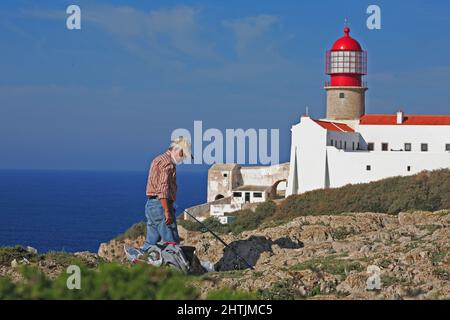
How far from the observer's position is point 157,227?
1548cm

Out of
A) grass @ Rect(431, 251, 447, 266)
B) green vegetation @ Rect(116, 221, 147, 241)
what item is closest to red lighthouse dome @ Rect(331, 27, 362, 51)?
green vegetation @ Rect(116, 221, 147, 241)

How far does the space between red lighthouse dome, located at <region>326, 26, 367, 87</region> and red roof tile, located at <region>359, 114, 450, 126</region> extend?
6.98 feet

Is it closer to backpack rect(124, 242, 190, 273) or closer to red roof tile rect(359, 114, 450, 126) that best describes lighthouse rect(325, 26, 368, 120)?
red roof tile rect(359, 114, 450, 126)

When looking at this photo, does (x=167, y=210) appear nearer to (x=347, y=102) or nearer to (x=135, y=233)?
(x=135, y=233)

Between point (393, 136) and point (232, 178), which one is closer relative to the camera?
point (393, 136)

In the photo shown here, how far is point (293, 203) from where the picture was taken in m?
40.8

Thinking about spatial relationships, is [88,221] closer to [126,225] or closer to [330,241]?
[126,225]

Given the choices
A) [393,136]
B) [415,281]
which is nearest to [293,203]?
[393,136]

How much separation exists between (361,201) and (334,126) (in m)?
7.50

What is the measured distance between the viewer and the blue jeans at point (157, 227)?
15406mm

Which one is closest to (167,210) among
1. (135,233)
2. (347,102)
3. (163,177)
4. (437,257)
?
(163,177)

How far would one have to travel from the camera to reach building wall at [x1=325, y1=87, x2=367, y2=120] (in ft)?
156

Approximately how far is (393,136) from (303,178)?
550 cm

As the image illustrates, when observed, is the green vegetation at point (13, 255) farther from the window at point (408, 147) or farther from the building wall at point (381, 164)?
the window at point (408, 147)
